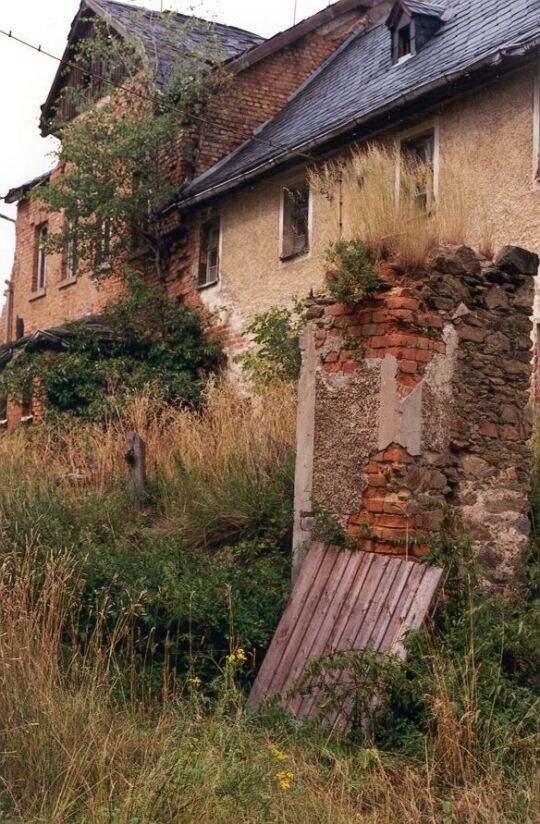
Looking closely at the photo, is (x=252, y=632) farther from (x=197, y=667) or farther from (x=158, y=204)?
(x=158, y=204)

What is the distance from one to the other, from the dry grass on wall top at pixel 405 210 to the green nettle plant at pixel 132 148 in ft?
36.0

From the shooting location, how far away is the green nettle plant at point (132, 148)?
17.8 meters

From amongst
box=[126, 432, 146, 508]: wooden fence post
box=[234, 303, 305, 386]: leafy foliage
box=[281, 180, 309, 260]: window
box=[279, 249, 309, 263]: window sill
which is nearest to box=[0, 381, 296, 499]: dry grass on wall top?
box=[126, 432, 146, 508]: wooden fence post

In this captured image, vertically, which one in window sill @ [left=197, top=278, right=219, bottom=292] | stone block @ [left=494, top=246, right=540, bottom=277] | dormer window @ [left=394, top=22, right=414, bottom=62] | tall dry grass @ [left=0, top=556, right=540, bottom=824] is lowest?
tall dry grass @ [left=0, top=556, right=540, bottom=824]

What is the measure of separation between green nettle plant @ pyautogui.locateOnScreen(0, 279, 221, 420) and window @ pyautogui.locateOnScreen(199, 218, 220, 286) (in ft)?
2.29

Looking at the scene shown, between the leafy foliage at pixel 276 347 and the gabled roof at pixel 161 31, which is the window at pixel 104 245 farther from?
the leafy foliage at pixel 276 347

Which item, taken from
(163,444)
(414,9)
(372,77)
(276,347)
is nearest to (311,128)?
(372,77)

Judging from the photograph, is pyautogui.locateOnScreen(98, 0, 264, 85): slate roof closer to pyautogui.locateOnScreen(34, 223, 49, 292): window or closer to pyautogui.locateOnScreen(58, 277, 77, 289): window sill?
pyautogui.locateOnScreen(58, 277, 77, 289): window sill

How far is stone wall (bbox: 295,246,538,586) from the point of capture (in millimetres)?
6402

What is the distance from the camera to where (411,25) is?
15.4 meters

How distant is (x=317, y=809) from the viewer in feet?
14.4

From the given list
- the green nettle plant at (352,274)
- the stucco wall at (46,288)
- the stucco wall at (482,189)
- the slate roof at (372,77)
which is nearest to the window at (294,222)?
the stucco wall at (482,189)

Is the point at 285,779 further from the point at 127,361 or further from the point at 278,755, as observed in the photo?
the point at 127,361

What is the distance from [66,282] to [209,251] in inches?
223
